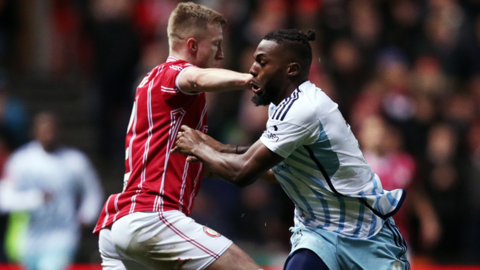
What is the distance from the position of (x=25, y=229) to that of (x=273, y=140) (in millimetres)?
6114

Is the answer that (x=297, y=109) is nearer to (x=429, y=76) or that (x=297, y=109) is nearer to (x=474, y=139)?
(x=474, y=139)

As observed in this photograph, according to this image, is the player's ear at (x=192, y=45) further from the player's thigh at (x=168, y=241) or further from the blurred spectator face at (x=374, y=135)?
the blurred spectator face at (x=374, y=135)

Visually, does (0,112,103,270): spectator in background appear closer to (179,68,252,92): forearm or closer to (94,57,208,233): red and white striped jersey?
(94,57,208,233): red and white striped jersey

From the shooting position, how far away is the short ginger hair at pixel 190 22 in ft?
14.9

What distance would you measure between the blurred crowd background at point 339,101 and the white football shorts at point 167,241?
A: 4543 millimetres

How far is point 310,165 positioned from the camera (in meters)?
4.03

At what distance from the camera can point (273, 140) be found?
3773 millimetres

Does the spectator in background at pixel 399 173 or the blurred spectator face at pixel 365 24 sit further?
the blurred spectator face at pixel 365 24

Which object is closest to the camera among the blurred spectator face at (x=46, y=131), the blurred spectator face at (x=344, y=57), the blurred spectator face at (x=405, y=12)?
the blurred spectator face at (x=46, y=131)

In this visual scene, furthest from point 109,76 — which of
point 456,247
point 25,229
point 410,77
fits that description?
point 456,247

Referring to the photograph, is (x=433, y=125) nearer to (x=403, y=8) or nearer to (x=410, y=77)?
(x=410, y=77)

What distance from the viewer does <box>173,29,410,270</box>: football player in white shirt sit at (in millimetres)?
3816

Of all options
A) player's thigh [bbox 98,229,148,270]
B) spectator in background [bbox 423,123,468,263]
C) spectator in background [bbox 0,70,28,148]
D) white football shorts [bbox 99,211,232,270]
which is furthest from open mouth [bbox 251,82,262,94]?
spectator in background [bbox 0,70,28,148]

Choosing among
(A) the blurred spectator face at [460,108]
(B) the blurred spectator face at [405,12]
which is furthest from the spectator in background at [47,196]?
(B) the blurred spectator face at [405,12]
